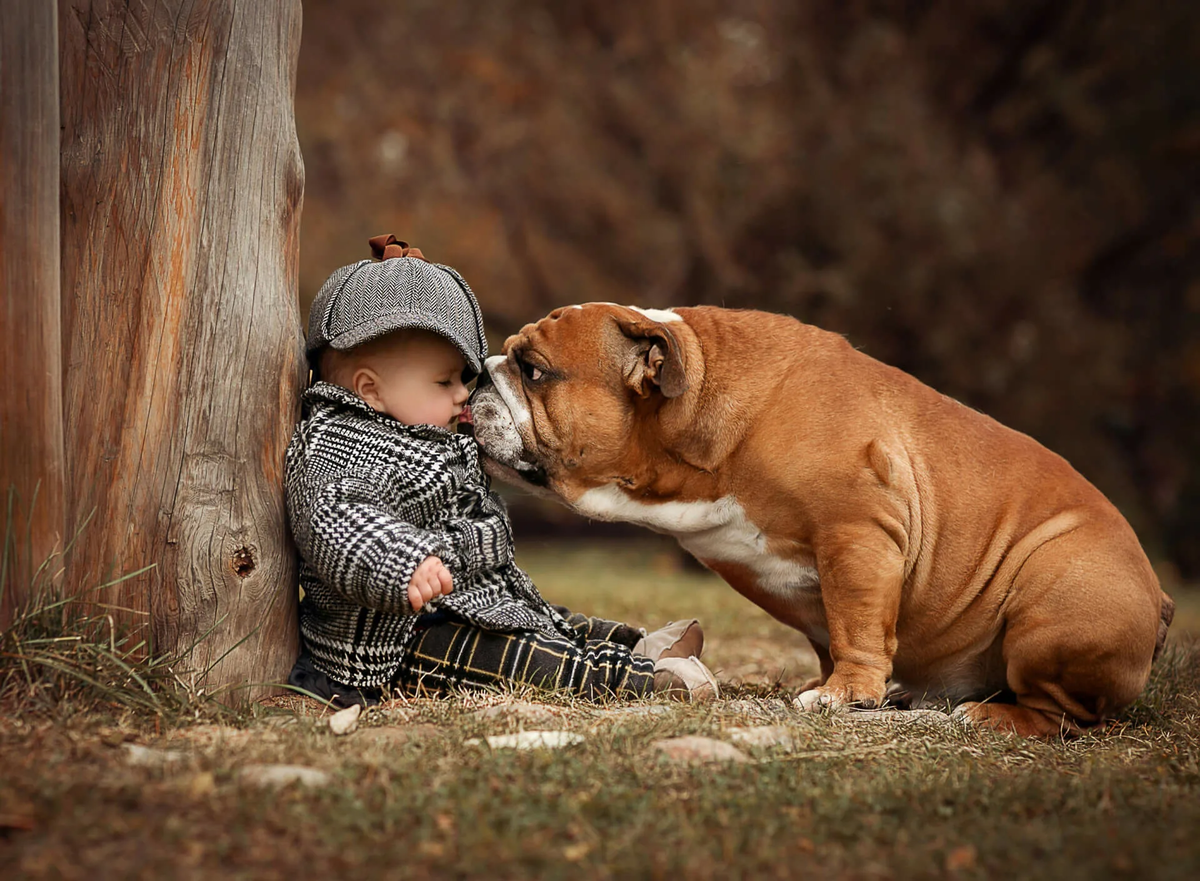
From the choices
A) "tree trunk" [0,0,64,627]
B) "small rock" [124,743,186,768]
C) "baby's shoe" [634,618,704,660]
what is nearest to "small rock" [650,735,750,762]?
"baby's shoe" [634,618,704,660]

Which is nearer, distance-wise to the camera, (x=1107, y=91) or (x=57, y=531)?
(x=57, y=531)

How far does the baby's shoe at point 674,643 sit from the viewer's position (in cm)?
446

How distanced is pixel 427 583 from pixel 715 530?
4.73ft

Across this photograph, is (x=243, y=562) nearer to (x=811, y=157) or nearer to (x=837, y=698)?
(x=837, y=698)

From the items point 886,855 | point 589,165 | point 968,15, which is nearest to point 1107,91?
point 968,15

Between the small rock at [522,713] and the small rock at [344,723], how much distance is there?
0.36 metres

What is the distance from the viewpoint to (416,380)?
4176 millimetres

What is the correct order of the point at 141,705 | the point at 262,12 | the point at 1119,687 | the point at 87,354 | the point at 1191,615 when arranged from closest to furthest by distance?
the point at 141,705, the point at 87,354, the point at 262,12, the point at 1119,687, the point at 1191,615

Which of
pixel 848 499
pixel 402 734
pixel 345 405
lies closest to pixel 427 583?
pixel 402 734

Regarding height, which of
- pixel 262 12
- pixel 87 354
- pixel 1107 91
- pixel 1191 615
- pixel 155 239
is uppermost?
pixel 1107 91

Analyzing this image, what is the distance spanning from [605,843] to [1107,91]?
47.4 ft

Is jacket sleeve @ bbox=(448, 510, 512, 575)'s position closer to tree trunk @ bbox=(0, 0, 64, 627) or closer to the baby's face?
the baby's face

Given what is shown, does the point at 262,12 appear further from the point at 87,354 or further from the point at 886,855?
the point at 886,855

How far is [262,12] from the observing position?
3.96 metres
